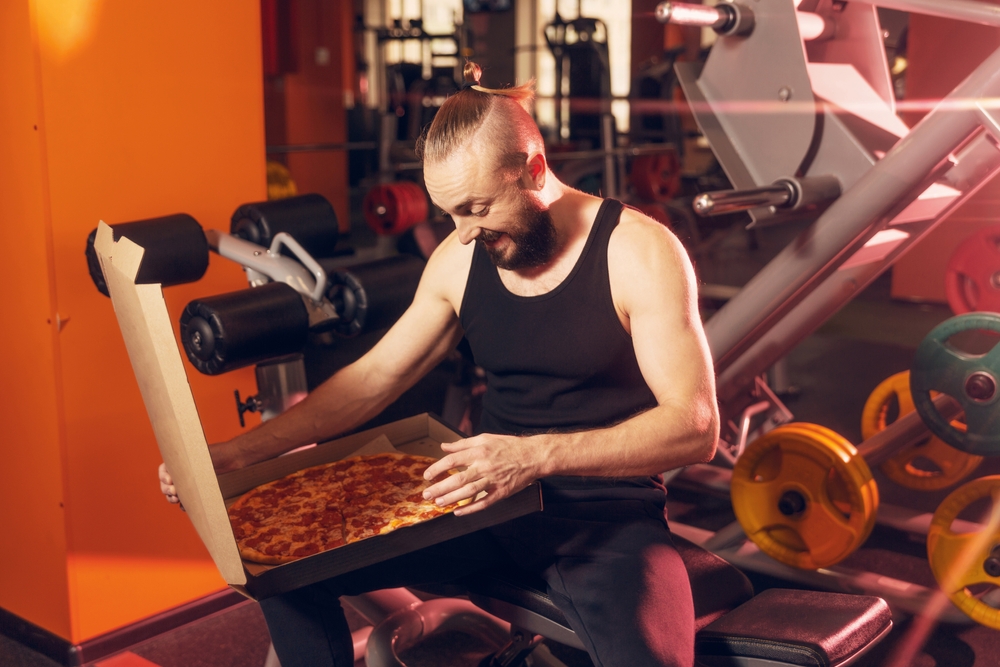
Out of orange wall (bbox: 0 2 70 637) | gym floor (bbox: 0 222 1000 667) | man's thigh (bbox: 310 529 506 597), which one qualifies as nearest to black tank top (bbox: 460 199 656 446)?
man's thigh (bbox: 310 529 506 597)

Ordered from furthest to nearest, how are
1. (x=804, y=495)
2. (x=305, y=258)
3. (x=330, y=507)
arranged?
(x=804, y=495) < (x=305, y=258) < (x=330, y=507)

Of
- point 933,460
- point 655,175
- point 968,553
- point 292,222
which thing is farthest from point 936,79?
point 292,222

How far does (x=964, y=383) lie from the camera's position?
1.94 metres

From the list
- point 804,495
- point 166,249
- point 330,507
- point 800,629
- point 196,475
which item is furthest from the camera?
point 804,495

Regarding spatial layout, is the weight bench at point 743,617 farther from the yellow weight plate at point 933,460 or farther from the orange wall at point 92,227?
the yellow weight plate at point 933,460

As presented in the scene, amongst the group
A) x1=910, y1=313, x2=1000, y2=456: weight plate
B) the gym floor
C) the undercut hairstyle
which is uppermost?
the undercut hairstyle

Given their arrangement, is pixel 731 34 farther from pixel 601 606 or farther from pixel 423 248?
pixel 601 606

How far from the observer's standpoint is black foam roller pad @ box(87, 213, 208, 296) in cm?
173

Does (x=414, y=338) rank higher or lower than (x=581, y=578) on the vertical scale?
higher

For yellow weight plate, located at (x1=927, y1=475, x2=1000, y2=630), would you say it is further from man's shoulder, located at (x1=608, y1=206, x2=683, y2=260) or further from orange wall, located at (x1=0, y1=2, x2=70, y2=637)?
orange wall, located at (x1=0, y1=2, x2=70, y2=637)

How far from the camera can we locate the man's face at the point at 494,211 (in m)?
1.34

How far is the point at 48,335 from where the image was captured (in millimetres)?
1892

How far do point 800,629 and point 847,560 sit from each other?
4.78 feet

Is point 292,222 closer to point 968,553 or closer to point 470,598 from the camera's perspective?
point 470,598
